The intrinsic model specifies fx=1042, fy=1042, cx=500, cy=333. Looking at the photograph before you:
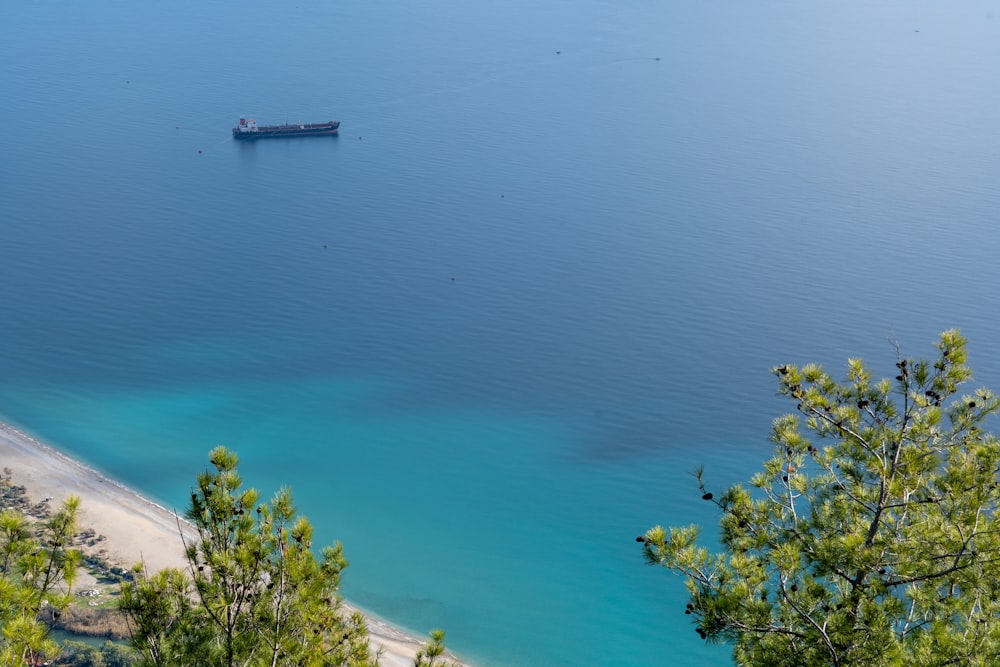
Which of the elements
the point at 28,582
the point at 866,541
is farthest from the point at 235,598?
the point at 866,541

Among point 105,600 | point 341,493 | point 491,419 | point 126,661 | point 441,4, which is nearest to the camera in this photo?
point 126,661

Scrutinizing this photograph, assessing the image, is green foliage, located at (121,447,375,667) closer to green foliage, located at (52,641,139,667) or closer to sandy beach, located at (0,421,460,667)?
green foliage, located at (52,641,139,667)

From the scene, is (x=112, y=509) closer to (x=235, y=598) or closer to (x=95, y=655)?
(x=95, y=655)

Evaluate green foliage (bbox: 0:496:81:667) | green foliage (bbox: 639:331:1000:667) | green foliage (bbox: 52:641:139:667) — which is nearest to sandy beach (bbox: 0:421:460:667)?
green foliage (bbox: 52:641:139:667)

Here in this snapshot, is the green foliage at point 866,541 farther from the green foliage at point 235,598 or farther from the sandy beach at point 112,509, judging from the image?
the sandy beach at point 112,509

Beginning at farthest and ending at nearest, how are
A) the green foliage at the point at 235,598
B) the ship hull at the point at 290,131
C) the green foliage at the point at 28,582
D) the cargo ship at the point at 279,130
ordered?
the ship hull at the point at 290,131
the cargo ship at the point at 279,130
the green foliage at the point at 235,598
the green foliage at the point at 28,582

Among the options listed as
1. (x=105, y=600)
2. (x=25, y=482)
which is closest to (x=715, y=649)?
(x=105, y=600)

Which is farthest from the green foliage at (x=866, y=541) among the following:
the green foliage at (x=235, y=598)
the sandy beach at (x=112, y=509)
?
the sandy beach at (x=112, y=509)

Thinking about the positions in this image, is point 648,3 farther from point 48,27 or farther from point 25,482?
point 25,482
